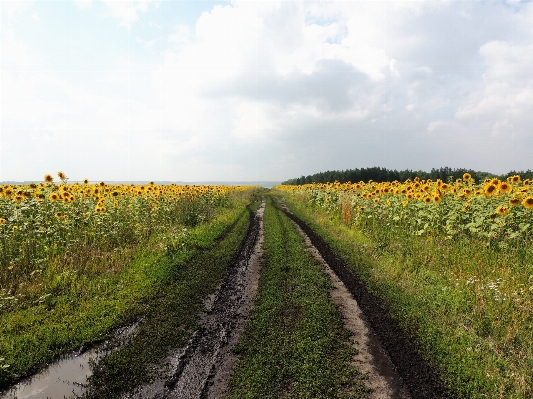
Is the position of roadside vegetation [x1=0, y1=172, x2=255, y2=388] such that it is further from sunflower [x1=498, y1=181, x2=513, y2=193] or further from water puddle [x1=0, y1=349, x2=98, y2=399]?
sunflower [x1=498, y1=181, x2=513, y2=193]

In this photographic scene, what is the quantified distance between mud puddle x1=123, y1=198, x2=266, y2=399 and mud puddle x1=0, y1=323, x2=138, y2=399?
0.93 metres

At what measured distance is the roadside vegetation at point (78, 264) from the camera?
18.4 ft

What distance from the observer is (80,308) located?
654 centimetres

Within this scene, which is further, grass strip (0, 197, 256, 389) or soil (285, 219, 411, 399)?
grass strip (0, 197, 256, 389)

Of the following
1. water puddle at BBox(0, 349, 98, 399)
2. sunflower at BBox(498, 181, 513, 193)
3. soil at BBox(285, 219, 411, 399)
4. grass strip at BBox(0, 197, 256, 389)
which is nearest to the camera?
soil at BBox(285, 219, 411, 399)

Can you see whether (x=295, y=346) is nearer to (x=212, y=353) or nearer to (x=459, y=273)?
(x=212, y=353)

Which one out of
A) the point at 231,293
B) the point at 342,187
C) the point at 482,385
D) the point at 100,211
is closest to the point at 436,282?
the point at 482,385

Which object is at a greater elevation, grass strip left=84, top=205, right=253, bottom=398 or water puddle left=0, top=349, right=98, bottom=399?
grass strip left=84, top=205, right=253, bottom=398

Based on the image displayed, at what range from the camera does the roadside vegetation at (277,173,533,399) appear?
15.3 feet

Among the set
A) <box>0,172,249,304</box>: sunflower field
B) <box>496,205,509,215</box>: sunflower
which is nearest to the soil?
<box>496,205,509,215</box>: sunflower

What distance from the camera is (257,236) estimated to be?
44.8 ft

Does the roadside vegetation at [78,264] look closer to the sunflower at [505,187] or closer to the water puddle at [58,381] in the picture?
the water puddle at [58,381]

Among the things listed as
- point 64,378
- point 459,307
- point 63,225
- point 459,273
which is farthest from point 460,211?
point 63,225

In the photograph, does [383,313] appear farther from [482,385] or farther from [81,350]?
[81,350]
